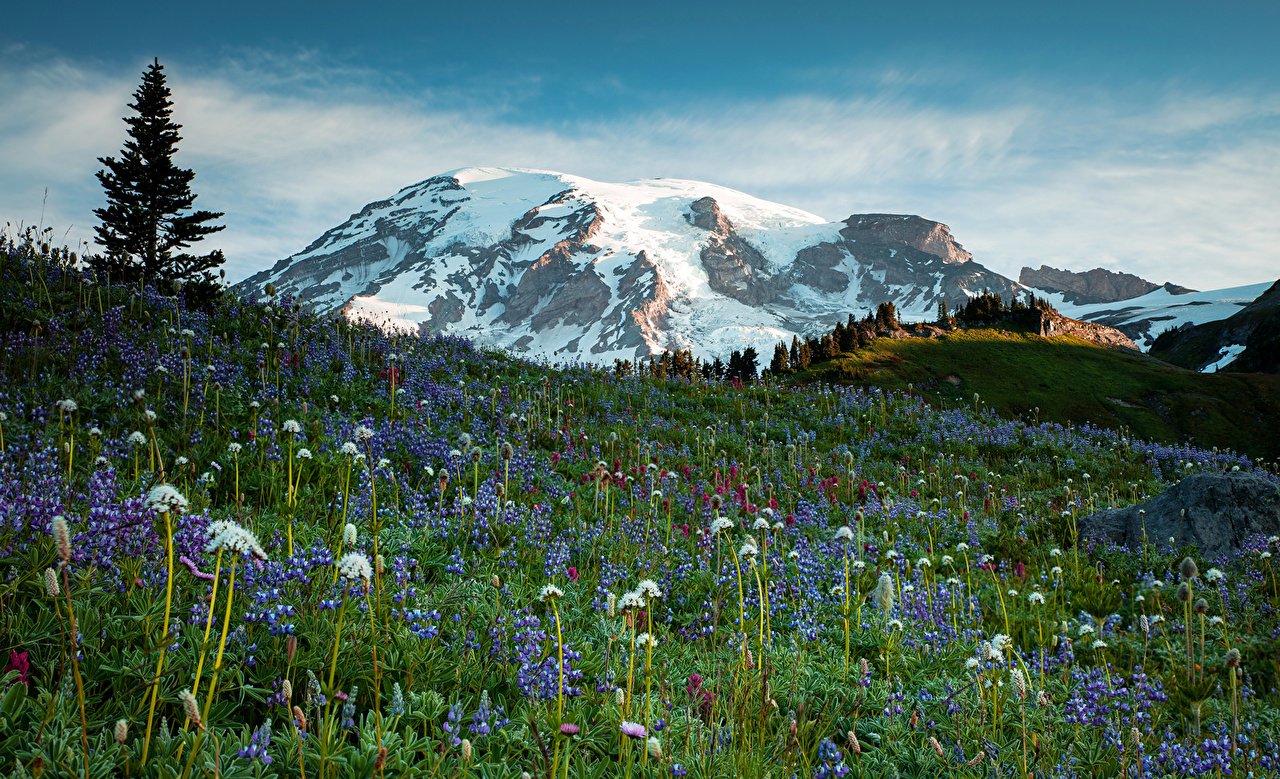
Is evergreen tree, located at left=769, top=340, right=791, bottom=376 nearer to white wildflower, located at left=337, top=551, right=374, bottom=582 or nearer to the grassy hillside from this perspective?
the grassy hillside

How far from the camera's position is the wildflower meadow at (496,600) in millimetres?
3213

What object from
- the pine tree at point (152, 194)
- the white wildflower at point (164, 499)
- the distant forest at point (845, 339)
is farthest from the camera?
the distant forest at point (845, 339)

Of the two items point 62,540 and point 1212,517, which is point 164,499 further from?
point 1212,517

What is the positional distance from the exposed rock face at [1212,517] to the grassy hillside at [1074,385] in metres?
26.4

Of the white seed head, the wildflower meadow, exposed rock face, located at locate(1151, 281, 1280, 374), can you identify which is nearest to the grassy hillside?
the wildflower meadow

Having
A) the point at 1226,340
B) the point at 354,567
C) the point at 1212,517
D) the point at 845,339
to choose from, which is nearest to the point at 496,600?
the point at 354,567

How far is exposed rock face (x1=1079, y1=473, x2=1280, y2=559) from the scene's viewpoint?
30.1ft

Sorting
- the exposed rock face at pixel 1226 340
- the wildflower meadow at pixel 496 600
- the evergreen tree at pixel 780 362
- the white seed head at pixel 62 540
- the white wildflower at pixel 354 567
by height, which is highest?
the exposed rock face at pixel 1226 340

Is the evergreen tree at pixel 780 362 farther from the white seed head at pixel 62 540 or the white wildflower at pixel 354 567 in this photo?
the white seed head at pixel 62 540

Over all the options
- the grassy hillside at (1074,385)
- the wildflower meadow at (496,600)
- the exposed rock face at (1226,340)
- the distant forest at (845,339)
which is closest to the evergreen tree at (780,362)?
the distant forest at (845,339)

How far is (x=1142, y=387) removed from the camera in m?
49.1

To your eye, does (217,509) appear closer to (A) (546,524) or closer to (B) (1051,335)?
(A) (546,524)

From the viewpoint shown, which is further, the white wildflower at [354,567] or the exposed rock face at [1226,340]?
the exposed rock face at [1226,340]

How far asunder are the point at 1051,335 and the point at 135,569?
76.0 m
